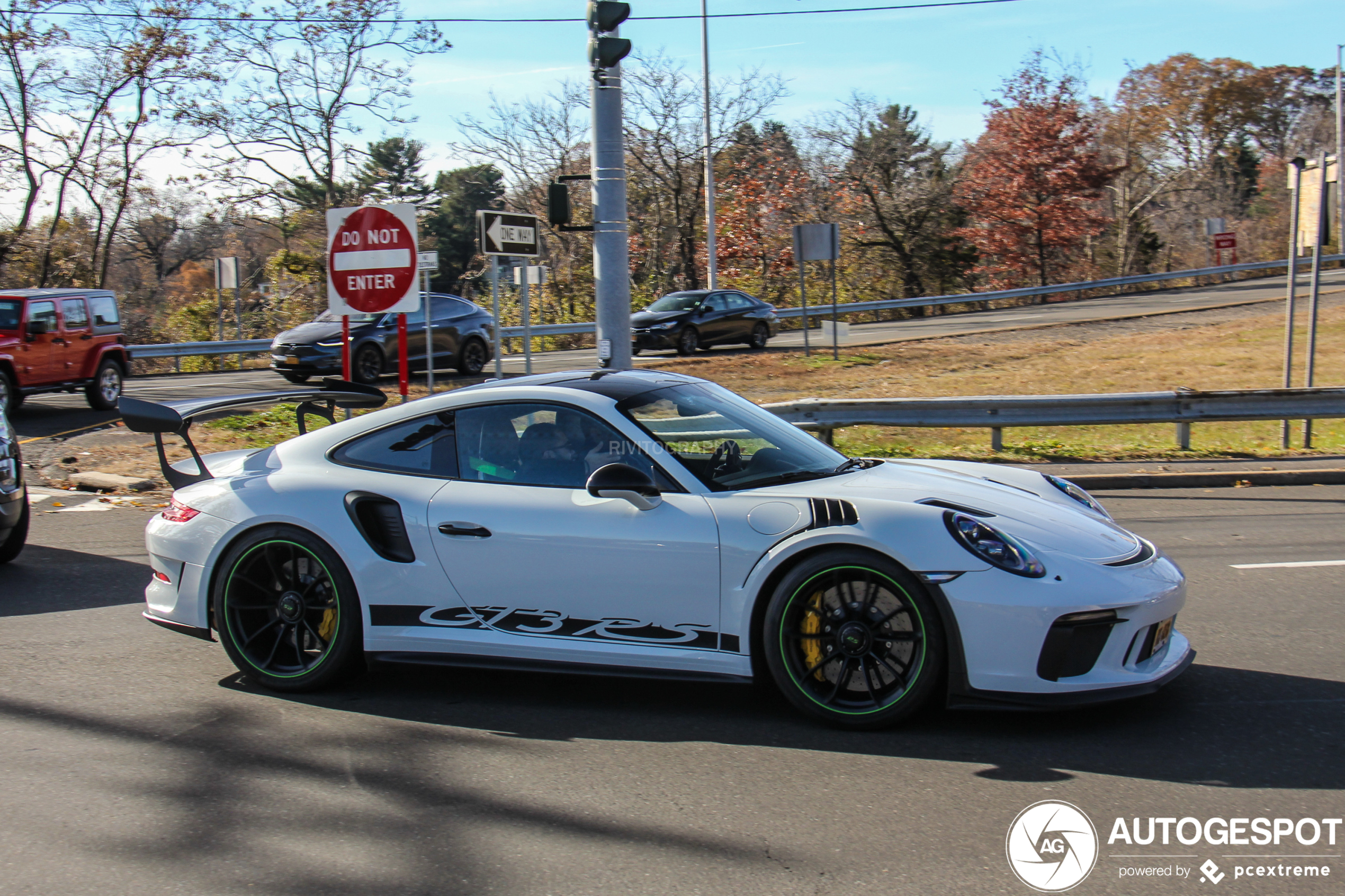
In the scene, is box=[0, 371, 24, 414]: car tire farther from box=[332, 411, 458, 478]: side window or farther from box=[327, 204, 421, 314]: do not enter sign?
box=[332, 411, 458, 478]: side window

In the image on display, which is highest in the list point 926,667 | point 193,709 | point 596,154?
point 596,154

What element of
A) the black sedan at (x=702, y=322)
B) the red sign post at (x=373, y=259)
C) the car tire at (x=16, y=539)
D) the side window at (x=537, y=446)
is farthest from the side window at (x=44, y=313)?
the side window at (x=537, y=446)

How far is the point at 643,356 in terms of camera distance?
25641 mm

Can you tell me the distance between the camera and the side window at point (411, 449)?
4859mm

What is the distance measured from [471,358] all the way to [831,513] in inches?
692

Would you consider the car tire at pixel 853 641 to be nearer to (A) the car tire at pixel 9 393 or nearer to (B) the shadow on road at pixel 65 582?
(B) the shadow on road at pixel 65 582

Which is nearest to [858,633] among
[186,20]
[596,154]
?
[596,154]

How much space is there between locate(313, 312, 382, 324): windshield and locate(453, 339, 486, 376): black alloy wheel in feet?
5.79

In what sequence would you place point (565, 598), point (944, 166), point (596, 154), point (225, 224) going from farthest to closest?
point (944, 166), point (225, 224), point (596, 154), point (565, 598)

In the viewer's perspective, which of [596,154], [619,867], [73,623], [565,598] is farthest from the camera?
[596,154]

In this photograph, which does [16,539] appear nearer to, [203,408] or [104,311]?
[203,408]

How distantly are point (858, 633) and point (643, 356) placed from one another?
21.7 metres

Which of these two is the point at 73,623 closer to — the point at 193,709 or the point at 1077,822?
the point at 193,709

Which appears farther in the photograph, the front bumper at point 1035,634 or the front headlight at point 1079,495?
the front headlight at point 1079,495
